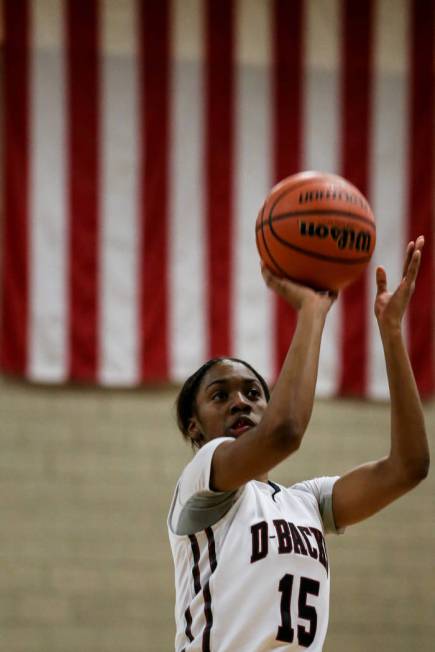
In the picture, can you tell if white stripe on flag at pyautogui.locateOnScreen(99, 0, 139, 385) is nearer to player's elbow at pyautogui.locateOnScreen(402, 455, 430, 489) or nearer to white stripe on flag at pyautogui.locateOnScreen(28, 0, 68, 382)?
white stripe on flag at pyautogui.locateOnScreen(28, 0, 68, 382)

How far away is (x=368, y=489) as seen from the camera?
315 centimetres

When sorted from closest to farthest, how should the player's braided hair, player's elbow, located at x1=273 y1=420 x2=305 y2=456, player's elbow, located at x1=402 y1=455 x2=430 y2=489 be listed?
player's elbow, located at x1=273 y1=420 x2=305 y2=456 < player's elbow, located at x1=402 y1=455 x2=430 y2=489 < the player's braided hair

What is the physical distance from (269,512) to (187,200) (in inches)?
131

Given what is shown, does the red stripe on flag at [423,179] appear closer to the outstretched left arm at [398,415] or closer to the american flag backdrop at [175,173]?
the american flag backdrop at [175,173]

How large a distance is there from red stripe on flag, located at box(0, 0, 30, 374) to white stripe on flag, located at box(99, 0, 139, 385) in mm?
456

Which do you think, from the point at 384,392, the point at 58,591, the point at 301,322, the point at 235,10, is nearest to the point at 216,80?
the point at 235,10

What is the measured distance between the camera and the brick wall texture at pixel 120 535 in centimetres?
580

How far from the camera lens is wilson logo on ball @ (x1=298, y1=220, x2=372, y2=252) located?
2.85 metres

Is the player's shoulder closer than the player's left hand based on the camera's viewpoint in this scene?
No

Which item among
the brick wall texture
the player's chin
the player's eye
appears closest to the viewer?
the player's chin

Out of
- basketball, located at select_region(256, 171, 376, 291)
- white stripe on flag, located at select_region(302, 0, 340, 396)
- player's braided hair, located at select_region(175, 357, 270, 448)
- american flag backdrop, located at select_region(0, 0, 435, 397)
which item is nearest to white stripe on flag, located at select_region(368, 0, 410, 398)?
american flag backdrop, located at select_region(0, 0, 435, 397)

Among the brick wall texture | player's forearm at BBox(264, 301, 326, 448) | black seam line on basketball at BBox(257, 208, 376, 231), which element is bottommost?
the brick wall texture

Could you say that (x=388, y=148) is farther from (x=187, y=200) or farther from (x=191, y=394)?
(x=191, y=394)

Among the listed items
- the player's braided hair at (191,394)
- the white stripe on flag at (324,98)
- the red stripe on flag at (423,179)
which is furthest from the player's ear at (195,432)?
the red stripe on flag at (423,179)
